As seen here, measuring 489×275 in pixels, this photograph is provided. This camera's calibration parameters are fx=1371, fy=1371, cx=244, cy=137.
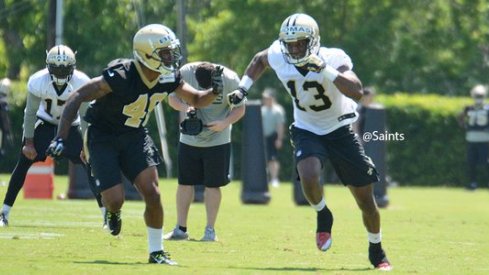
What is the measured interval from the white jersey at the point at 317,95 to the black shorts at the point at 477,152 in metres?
16.4

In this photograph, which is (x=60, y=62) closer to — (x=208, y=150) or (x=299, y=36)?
(x=208, y=150)

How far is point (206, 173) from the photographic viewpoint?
14.1 m

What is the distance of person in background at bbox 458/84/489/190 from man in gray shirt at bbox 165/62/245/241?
13695mm

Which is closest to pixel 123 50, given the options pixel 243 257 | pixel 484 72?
pixel 484 72

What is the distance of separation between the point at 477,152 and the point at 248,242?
14.7 m

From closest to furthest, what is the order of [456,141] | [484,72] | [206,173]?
1. [206,173]
2. [456,141]
3. [484,72]

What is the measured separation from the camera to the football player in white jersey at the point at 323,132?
435 inches

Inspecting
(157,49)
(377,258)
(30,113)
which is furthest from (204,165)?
(157,49)

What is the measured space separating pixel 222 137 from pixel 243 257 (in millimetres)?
2635

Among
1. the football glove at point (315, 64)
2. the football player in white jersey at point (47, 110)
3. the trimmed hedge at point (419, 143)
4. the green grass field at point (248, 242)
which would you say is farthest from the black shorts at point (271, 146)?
the football glove at point (315, 64)

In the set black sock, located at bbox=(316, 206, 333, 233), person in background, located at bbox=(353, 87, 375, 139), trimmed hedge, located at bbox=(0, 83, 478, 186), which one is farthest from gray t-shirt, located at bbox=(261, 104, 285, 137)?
black sock, located at bbox=(316, 206, 333, 233)

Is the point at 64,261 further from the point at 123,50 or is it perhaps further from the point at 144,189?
the point at 123,50

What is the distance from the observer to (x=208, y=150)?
46.4 ft

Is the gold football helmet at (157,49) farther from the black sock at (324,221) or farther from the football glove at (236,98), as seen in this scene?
the black sock at (324,221)
